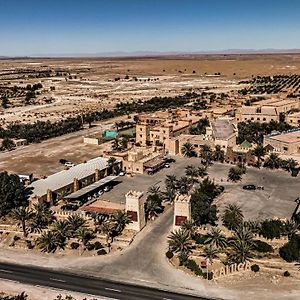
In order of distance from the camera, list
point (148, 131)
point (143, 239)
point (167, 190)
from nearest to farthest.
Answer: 1. point (143, 239)
2. point (167, 190)
3. point (148, 131)

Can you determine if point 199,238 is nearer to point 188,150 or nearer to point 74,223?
point 74,223

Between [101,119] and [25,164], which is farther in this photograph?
[101,119]

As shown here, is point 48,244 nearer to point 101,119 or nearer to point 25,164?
point 25,164

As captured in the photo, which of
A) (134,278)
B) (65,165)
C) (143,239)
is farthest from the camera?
(65,165)

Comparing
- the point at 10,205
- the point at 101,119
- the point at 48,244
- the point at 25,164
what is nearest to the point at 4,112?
the point at 101,119

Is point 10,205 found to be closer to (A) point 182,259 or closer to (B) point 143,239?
(B) point 143,239

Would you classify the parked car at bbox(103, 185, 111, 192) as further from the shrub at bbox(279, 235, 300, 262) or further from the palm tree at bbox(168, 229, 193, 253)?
the shrub at bbox(279, 235, 300, 262)

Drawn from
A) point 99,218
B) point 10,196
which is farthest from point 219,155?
point 10,196

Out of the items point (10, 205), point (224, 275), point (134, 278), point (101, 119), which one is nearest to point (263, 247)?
point (224, 275)
